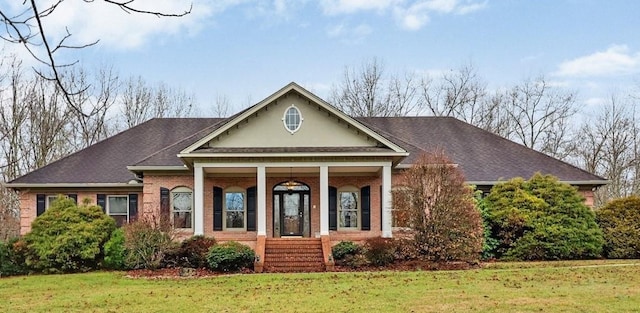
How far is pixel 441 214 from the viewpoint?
773 inches

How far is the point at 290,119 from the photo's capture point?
22.5 meters

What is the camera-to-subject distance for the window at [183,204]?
23922mm

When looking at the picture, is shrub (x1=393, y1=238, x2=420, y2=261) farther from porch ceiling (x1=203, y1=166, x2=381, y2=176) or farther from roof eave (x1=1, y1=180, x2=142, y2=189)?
roof eave (x1=1, y1=180, x2=142, y2=189)

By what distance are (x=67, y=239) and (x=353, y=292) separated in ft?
35.1

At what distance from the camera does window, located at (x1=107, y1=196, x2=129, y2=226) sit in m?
25.3

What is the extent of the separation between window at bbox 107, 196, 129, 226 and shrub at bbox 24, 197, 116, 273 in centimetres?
366

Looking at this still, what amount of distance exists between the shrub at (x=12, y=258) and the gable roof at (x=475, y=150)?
12.5 metres

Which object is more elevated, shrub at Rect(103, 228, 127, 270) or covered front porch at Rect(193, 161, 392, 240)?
covered front porch at Rect(193, 161, 392, 240)

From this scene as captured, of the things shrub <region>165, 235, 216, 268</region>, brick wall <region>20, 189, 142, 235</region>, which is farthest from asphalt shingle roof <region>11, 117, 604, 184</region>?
shrub <region>165, 235, 216, 268</region>

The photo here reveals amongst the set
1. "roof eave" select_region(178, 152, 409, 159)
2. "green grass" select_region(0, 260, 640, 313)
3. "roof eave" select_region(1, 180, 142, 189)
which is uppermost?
"roof eave" select_region(178, 152, 409, 159)

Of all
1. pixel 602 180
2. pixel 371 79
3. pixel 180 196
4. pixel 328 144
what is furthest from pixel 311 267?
pixel 371 79

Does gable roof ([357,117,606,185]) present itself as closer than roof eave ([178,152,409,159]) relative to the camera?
No

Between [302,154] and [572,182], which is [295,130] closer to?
[302,154]

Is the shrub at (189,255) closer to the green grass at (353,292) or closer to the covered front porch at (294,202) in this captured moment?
the green grass at (353,292)
